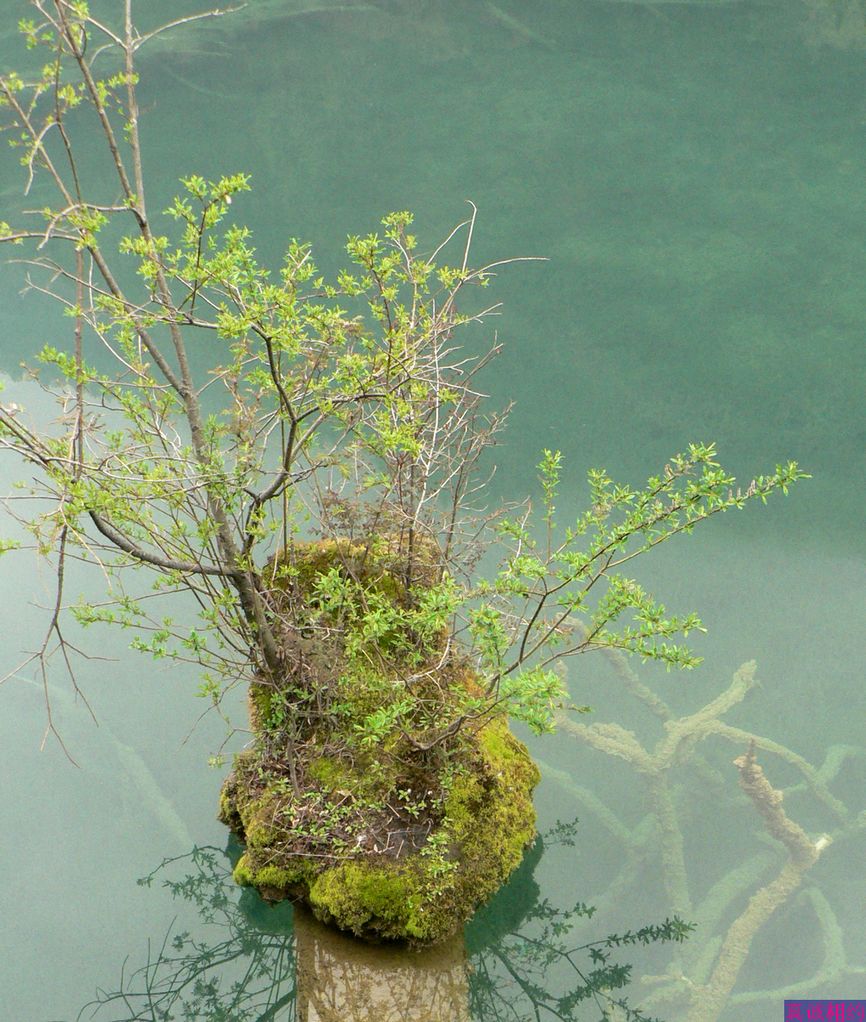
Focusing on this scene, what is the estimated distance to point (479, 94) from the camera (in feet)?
22.7

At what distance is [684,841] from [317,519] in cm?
121

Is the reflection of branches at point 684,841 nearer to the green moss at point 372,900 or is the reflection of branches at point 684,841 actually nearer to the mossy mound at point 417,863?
the mossy mound at point 417,863

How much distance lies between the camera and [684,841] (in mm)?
2932

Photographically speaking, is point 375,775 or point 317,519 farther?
point 317,519

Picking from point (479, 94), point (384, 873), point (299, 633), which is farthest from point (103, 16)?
point (384, 873)

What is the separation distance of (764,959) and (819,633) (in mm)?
1174

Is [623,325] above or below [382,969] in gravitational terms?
above

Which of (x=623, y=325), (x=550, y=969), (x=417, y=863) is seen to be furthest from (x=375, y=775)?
(x=623, y=325)

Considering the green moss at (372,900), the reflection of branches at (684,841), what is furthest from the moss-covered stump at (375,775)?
the reflection of branches at (684,841)

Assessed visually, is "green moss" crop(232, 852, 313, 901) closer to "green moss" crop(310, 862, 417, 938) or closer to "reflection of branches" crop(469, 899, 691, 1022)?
"green moss" crop(310, 862, 417, 938)

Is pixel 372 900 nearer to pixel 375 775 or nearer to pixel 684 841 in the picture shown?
pixel 375 775

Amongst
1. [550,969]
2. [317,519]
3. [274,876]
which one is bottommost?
[550,969]

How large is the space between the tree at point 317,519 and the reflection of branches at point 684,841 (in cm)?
42

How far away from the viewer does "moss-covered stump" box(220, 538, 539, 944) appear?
2465 mm
